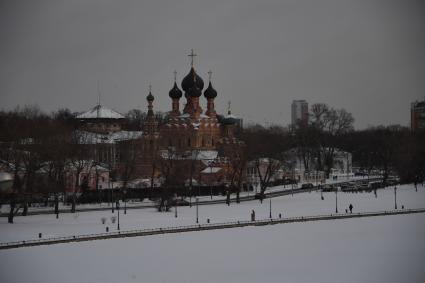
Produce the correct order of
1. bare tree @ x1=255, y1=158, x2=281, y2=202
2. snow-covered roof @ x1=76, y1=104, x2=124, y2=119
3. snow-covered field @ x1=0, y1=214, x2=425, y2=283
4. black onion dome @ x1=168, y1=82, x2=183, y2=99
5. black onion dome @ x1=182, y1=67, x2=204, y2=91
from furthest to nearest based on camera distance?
snow-covered roof @ x1=76, y1=104, x2=124, y2=119
black onion dome @ x1=168, y1=82, x2=183, y2=99
black onion dome @ x1=182, y1=67, x2=204, y2=91
bare tree @ x1=255, y1=158, x2=281, y2=202
snow-covered field @ x1=0, y1=214, x2=425, y2=283

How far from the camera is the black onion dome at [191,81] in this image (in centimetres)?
8919

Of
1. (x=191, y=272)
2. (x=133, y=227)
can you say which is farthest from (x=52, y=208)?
(x=191, y=272)

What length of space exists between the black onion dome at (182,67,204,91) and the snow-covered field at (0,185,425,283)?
37.9 metres

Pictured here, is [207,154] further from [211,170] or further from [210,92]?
[210,92]

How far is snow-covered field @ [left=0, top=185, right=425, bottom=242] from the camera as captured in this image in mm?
44094

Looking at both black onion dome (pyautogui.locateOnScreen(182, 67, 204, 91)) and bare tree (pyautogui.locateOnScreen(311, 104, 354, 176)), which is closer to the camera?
black onion dome (pyautogui.locateOnScreen(182, 67, 204, 91))

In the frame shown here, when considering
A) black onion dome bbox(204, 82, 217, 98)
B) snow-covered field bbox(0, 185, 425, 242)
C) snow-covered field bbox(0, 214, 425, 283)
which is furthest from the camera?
black onion dome bbox(204, 82, 217, 98)

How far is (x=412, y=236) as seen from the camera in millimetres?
42750

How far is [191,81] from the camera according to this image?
3511 inches

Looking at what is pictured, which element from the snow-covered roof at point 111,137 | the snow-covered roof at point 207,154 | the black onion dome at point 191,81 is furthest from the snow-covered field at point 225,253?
the black onion dome at point 191,81

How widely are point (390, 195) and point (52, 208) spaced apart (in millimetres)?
31367

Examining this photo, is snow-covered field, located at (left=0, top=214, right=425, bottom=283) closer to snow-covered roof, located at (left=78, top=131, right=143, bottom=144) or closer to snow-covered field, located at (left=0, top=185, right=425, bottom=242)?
snow-covered field, located at (left=0, top=185, right=425, bottom=242)

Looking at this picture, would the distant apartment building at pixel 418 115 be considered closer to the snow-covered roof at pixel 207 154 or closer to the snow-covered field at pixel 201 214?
the snow-covered roof at pixel 207 154

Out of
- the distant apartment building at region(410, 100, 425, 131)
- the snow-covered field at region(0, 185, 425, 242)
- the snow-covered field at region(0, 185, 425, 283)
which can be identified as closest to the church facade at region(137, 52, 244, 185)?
the snow-covered field at region(0, 185, 425, 242)
